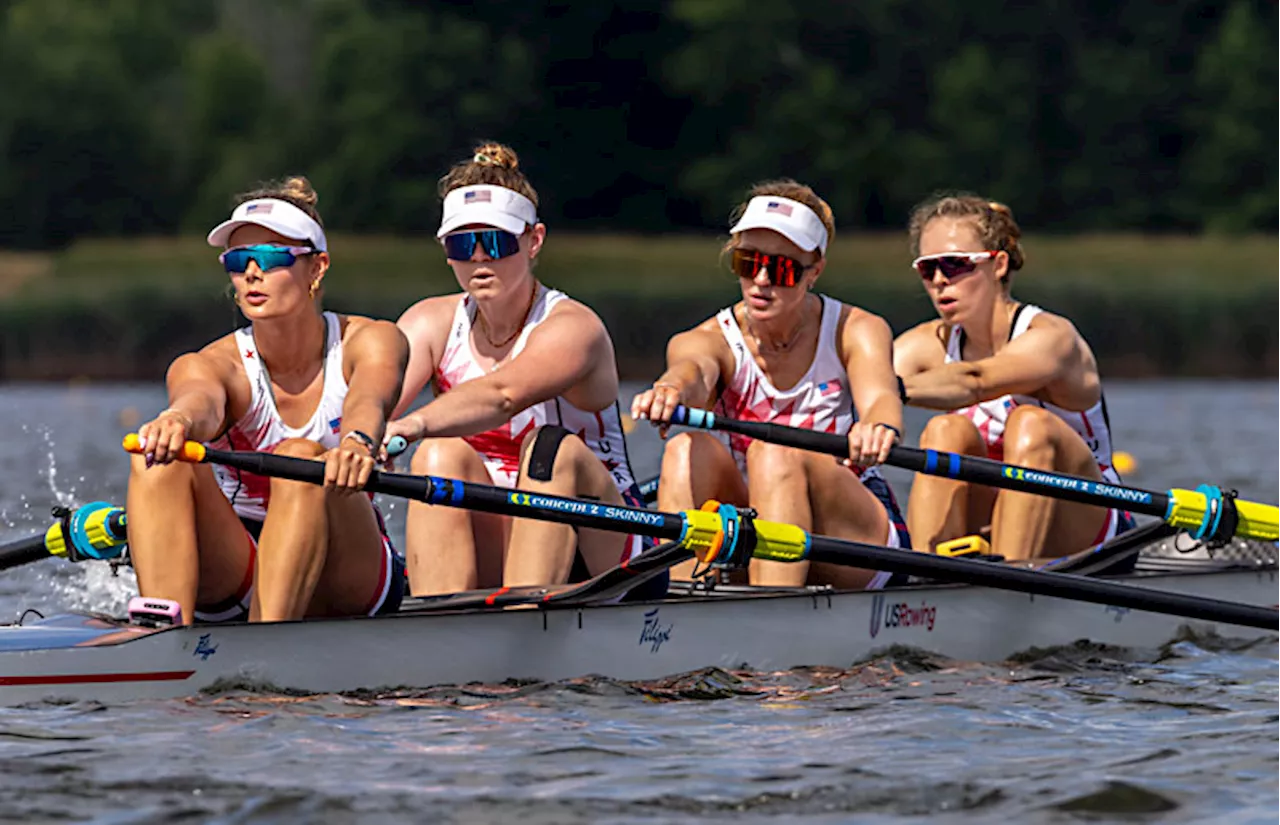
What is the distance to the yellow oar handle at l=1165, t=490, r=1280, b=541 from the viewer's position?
8438 millimetres

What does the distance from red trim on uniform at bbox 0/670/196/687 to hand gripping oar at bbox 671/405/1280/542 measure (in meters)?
2.05

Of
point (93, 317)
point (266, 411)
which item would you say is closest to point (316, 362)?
point (266, 411)

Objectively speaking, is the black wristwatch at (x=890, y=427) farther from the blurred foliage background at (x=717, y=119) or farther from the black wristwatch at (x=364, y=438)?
the blurred foliage background at (x=717, y=119)

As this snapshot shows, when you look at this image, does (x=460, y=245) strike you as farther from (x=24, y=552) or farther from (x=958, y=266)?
(x=958, y=266)

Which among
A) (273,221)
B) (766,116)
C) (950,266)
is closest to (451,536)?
(273,221)

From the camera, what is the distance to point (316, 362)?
7.23 m

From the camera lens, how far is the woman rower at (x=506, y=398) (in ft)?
24.8

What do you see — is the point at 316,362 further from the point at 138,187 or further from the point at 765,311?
the point at 138,187

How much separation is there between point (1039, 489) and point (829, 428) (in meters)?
0.83

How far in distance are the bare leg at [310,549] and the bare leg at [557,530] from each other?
2.22 feet

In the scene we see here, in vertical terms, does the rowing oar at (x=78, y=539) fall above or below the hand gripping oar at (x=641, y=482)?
below

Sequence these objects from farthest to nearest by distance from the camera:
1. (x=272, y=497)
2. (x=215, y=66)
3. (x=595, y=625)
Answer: (x=215, y=66), (x=595, y=625), (x=272, y=497)

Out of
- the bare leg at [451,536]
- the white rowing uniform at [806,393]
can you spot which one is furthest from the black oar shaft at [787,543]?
the white rowing uniform at [806,393]

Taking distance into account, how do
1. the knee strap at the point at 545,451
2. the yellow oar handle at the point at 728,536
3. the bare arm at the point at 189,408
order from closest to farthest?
1. the bare arm at the point at 189,408
2. the yellow oar handle at the point at 728,536
3. the knee strap at the point at 545,451
